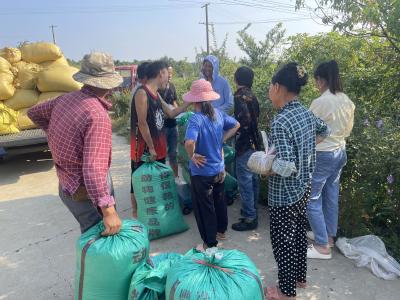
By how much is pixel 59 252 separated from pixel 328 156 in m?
2.59

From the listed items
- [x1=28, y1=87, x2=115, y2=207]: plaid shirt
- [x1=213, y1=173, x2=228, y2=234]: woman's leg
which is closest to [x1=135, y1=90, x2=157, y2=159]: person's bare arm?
[x1=213, y1=173, x2=228, y2=234]: woman's leg

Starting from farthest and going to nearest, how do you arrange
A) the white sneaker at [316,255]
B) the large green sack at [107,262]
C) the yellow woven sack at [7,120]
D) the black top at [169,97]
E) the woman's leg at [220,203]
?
the yellow woven sack at [7,120] < the black top at [169,97] < the woman's leg at [220,203] < the white sneaker at [316,255] < the large green sack at [107,262]

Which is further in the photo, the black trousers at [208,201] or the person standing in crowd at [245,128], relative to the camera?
the person standing in crowd at [245,128]

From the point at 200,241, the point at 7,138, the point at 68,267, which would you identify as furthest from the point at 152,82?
the point at 7,138

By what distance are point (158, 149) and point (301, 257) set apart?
181 cm

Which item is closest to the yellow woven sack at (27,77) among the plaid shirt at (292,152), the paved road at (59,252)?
the paved road at (59,252)

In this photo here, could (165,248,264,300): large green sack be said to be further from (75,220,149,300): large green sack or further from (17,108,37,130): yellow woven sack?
(17,108,37,130): yellow woven sack

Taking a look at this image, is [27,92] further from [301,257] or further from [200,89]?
[301,257]

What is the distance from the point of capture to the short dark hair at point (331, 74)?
9.51 ft

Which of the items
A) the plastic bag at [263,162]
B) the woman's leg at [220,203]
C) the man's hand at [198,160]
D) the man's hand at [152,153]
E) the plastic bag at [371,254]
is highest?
the plastic bag at [263,162]

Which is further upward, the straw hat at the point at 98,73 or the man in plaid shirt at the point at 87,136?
the straw hat at the point at 98,73

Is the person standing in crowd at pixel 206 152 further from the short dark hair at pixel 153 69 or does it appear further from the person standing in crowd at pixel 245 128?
the short dark hair at pixel 153 69

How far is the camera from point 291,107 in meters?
2.35

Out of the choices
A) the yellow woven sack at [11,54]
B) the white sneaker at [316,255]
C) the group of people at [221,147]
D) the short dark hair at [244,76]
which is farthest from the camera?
the yellow woven sack at [11,54]
